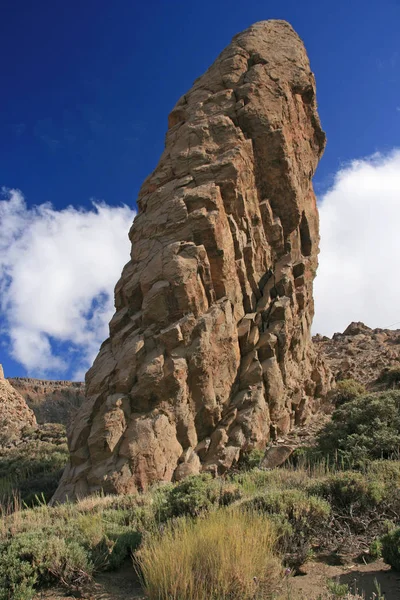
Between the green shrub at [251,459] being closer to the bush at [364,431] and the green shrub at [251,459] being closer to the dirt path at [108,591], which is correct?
the bush at [364,431]

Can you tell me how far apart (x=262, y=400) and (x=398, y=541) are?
8.49 metres

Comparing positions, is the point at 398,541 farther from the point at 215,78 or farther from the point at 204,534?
the point at 215,78

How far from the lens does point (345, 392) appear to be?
19.3 meters

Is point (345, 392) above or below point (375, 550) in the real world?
above

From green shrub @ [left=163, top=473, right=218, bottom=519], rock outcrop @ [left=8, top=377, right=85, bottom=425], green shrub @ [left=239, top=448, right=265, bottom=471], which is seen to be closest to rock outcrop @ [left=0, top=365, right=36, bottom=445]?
green shrub @ [left=239, top=448, right=265, bottom=471]

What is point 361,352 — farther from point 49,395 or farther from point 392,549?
point 49,395

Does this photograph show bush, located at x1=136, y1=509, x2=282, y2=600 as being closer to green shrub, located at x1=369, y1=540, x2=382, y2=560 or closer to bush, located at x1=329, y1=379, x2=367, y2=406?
green shrub, located at x1=369, y1=540, x2=382, y2=560

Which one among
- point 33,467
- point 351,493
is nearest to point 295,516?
point 351,493

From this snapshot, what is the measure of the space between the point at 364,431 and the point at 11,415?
24282 mm

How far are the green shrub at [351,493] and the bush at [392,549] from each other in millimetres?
1417

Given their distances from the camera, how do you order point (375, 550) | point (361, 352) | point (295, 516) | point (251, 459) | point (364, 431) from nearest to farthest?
1. point (375, 550)
2. point (295, 516)
3. point (251, 459)
4. point (364, 431)
5. point (361, 352)

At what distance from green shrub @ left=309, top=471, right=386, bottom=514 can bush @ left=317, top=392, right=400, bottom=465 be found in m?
3.44

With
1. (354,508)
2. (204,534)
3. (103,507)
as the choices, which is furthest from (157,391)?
(204,534)

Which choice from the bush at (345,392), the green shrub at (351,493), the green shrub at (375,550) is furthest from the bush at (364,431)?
the green shrub at (375,550)
